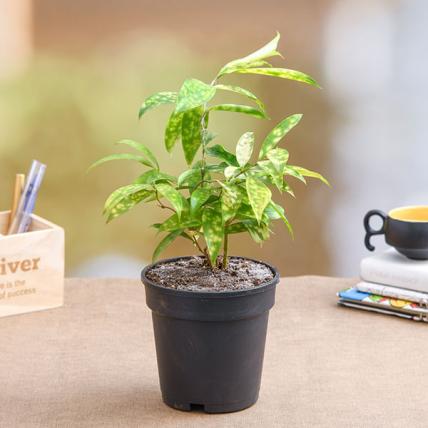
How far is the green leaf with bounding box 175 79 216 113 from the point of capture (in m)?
1.02

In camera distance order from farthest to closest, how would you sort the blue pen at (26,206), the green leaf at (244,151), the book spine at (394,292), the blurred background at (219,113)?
1. the blurred background at (219,113)
2. the blue pen at (26,206)
3. the book spine at (394,292)
4. the green leaf at (244,151)

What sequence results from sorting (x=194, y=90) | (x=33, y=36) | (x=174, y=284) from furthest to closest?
(x=33, y=36) → (x=174, y=284) → (x=194, y=90)

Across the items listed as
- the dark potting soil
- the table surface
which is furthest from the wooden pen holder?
the dark potting soil

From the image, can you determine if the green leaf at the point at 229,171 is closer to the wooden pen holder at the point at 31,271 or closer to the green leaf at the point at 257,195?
the green leaf at the point at 257,195

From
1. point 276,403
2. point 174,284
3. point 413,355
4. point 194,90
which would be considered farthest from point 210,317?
point 413,355

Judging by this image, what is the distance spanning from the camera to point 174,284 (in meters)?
1.16

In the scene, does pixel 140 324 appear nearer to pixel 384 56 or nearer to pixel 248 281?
pixel 248 281

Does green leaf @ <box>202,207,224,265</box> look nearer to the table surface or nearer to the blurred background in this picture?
the table surface

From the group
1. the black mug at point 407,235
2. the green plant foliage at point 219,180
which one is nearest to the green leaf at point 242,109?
the green plant foliage at point 219,180

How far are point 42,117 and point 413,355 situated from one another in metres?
1.14

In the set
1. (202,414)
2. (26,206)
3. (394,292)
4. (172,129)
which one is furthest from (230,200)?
(26,206)

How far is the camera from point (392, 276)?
1609mm

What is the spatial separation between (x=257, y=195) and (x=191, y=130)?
6.2 inches

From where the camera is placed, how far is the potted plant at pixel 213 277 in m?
1.12
